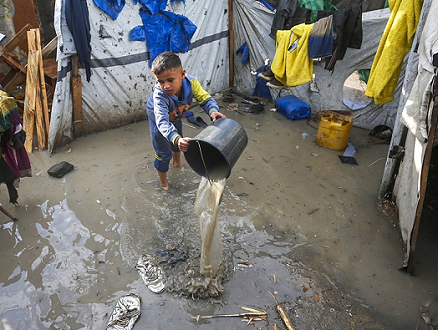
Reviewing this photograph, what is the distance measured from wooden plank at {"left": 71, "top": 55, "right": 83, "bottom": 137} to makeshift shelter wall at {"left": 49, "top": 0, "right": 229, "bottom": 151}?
7 cm

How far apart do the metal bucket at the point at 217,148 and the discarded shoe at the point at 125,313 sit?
134cm

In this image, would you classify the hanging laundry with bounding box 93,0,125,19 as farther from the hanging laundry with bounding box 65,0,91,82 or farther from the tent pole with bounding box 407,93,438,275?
the tent pole with bounding box 407,93,438,275

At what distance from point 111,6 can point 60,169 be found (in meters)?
2.71

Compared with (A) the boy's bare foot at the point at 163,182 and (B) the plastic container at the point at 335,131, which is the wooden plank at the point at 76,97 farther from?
(B) the plastic container at the point at 335,131

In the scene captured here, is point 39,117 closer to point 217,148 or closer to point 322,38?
point 217,148

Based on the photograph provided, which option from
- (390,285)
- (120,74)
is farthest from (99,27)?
(390,285)

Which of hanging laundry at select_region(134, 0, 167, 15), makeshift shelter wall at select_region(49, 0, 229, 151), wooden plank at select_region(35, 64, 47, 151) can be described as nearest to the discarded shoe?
makeshift shelter wall at select_region(49, 0, 229, 151)

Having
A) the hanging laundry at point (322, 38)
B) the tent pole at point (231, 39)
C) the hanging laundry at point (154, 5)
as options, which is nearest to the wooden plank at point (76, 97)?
the hanging laundry at point (154, 5)

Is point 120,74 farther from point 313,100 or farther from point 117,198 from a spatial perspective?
point 313,100

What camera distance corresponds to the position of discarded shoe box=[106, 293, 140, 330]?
2.83m

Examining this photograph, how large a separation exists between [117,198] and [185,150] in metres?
1.78

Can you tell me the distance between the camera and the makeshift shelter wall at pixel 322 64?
585 cm

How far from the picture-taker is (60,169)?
15.4 ft

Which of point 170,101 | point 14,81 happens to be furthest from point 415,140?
point 14,81
